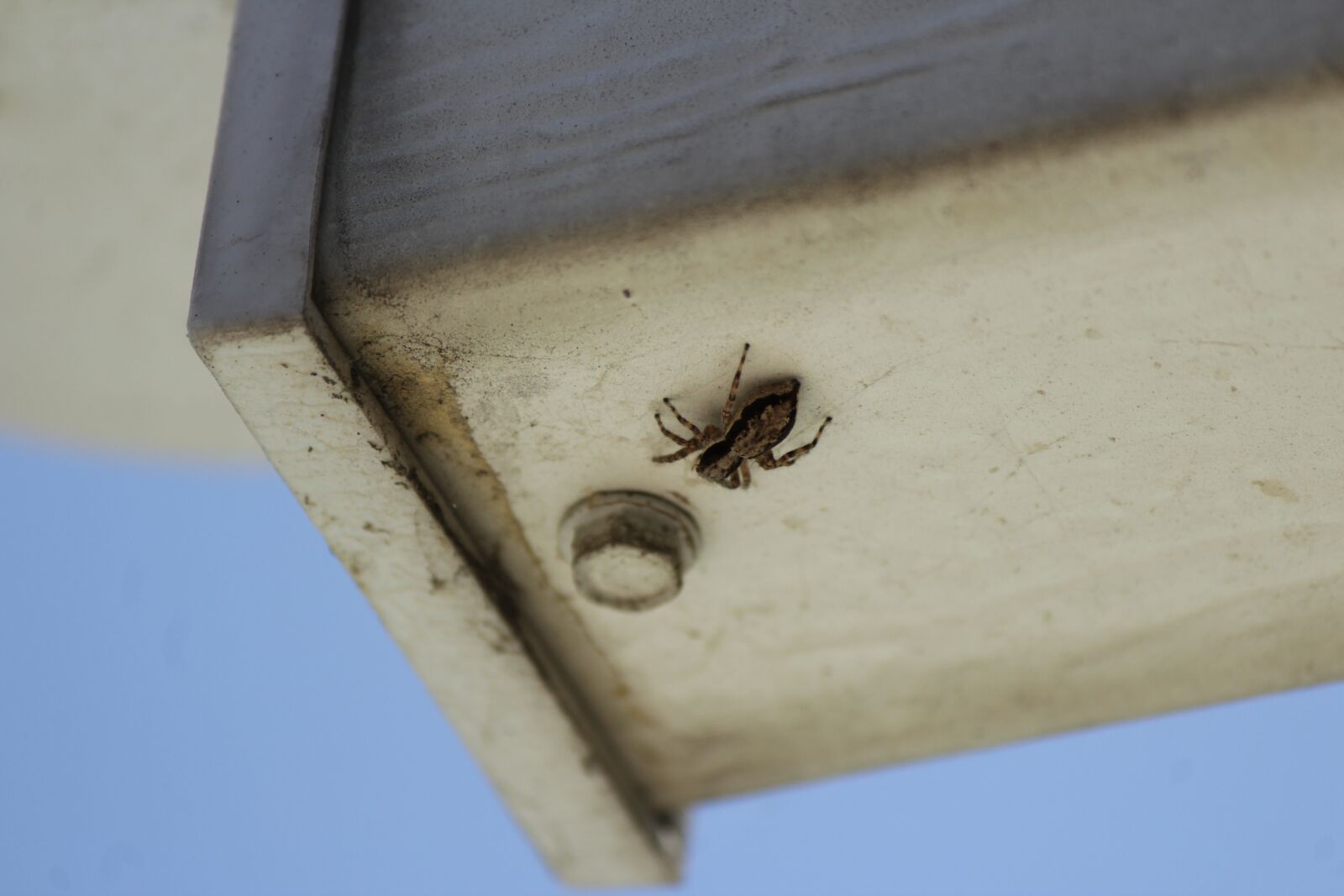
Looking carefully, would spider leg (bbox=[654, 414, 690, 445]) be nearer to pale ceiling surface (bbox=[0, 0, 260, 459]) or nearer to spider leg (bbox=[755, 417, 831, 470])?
spider leg (bbox=[755, 417, 831, 470])

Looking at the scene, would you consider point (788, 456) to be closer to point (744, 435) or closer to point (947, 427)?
point (744, 435)

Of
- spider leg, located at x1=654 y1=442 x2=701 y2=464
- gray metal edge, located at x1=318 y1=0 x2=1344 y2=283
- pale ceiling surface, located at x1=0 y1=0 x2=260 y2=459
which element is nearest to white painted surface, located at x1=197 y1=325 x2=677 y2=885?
gray metal edge, located at x1=318 y1=0 x2=1344 y2=283

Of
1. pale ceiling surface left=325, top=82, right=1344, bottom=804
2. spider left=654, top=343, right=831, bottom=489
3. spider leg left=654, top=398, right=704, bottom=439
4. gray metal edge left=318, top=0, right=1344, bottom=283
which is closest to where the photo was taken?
gray metal edge left=318, top=0, right=1344, bottom=283

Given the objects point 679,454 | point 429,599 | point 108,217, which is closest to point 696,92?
point 679,454

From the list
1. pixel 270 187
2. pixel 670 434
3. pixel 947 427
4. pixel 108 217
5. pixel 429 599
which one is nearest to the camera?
pixel 270 187

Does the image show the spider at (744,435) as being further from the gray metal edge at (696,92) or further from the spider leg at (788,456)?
the gray metal edge at (696,92)

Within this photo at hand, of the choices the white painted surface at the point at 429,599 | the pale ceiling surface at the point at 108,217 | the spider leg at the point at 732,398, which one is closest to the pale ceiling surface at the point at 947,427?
the spider leg at the point at 732,398

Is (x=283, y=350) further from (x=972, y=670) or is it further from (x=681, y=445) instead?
(x=972, y=670)

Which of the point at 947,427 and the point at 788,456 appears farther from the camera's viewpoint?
the point at 788,456

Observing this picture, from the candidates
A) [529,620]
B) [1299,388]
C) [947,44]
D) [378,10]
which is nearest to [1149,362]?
[1299,388]
